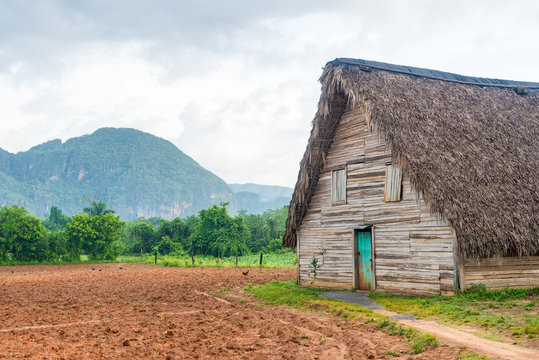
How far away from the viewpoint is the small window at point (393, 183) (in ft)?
50.5

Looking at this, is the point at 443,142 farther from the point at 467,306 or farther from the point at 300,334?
the point at 300,334

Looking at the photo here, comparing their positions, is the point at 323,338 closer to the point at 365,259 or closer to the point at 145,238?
the point at 365,259

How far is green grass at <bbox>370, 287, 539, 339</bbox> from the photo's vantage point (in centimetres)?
961

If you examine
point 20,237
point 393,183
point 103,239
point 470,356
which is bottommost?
point 470,356

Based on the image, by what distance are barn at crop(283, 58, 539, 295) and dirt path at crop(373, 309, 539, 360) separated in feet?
12.0

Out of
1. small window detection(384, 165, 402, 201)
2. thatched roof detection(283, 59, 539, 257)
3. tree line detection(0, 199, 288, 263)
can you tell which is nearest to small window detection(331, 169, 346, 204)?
thatched roof detection(283, 59, 539, 257)

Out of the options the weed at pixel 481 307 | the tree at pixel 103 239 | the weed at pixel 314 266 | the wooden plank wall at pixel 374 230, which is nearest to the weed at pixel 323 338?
the weed at pixel 481 307

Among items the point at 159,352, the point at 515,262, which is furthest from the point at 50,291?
the point at 515,262

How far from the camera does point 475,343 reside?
27.7 ft

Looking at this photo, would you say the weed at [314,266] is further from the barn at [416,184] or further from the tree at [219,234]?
the tree at [219,234]

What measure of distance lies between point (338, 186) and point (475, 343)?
988cm

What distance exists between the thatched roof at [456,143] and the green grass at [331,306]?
3.05m

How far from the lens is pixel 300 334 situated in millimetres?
10086

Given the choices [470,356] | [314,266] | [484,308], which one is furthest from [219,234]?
[470,356]
